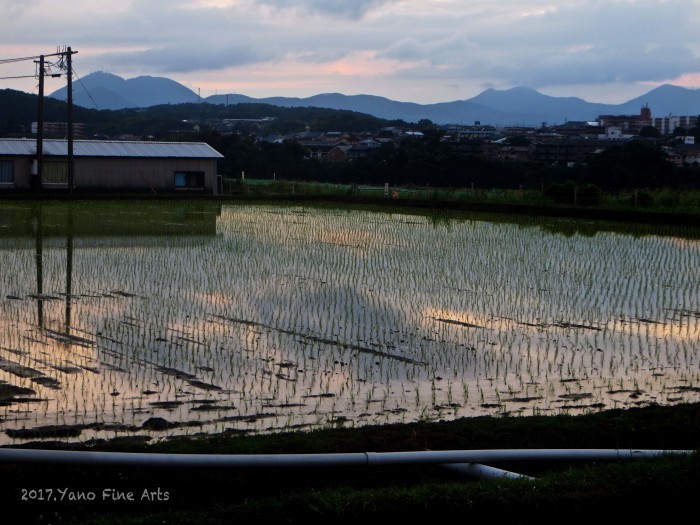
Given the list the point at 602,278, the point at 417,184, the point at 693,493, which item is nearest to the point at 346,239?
the point at 602,278

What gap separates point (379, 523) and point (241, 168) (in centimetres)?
4893

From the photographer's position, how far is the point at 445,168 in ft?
158

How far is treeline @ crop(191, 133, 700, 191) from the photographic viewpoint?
38.0m

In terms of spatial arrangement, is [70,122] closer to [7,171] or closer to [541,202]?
[7,171]

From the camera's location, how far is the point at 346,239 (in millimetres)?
20281

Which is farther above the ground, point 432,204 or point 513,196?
point 513,196

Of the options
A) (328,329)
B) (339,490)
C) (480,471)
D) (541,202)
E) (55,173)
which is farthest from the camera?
(55,173)

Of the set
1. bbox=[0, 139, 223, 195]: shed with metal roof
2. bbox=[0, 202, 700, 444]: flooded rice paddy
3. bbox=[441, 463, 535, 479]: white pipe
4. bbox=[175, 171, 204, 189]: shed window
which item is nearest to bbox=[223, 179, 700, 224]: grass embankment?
bbox=[175, 171, 204, 189]: shed window

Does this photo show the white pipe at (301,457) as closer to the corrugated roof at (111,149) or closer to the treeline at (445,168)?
the corrugated roof at (111,149)

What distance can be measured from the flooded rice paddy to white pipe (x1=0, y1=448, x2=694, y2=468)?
1.49 m

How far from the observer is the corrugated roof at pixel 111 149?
34.2 m

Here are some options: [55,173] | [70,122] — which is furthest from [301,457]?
[55,173]

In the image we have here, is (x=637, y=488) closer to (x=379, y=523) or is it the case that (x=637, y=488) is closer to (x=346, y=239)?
(x=379, y=523)

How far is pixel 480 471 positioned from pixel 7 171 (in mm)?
30957
